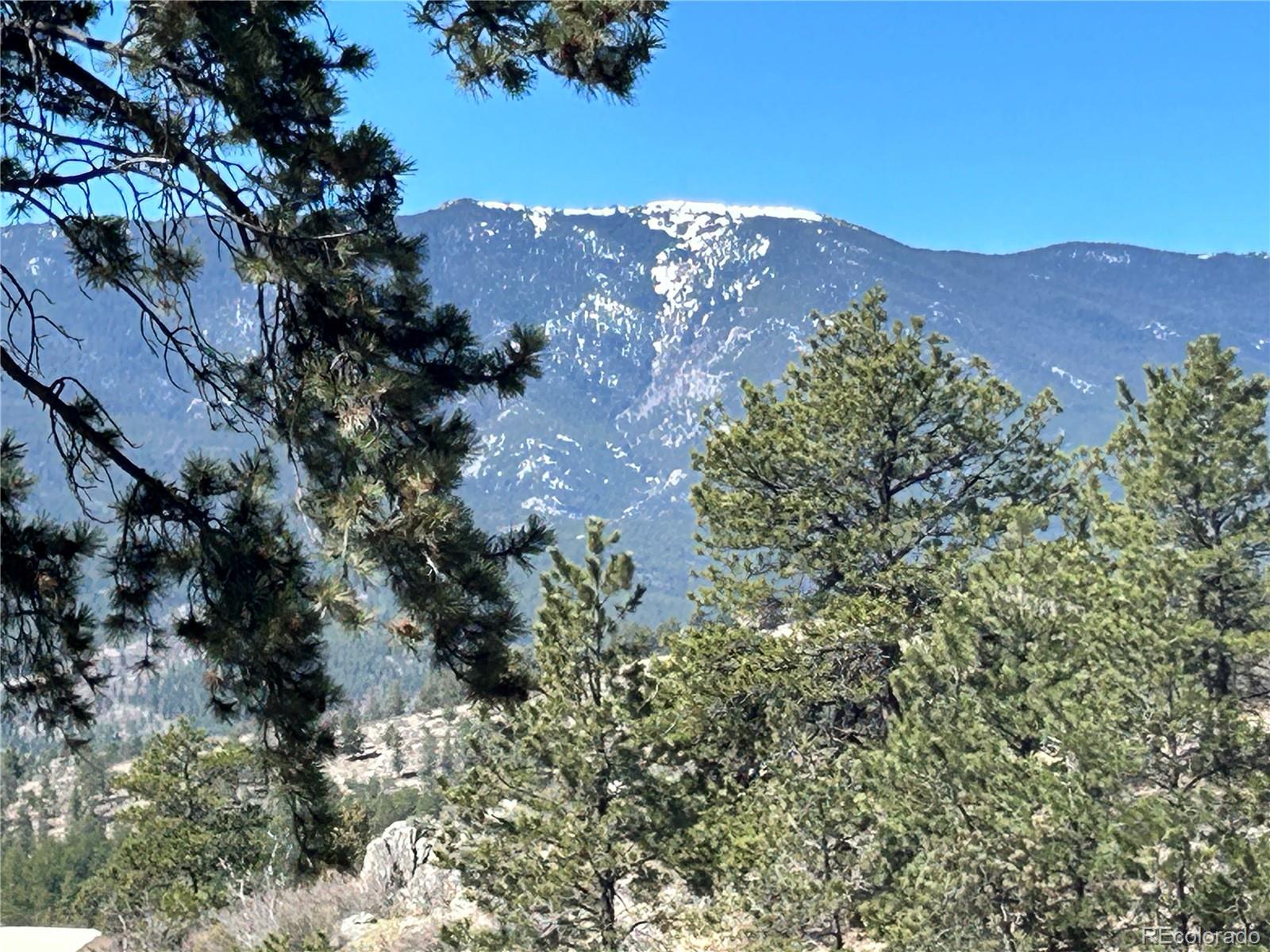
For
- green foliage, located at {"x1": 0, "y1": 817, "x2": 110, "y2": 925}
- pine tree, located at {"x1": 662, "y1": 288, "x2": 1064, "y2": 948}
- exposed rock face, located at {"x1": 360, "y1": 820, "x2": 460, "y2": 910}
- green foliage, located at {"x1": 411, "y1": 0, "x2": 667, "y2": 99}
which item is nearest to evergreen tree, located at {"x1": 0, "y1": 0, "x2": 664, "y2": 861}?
green foliage, located at {"x1": 411, "y1": 0, "x2": 667, "y2": 99}

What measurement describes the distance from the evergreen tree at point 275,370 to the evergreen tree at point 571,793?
7207 millimetres

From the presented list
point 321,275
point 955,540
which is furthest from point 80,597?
point 955,540

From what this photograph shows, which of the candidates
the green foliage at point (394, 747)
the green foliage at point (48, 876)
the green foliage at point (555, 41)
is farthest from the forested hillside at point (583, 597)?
the green foliage at point (394, 747)

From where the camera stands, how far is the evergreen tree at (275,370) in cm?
473

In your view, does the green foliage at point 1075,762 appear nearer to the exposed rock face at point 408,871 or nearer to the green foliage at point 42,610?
the exposed rock face at point 408,871

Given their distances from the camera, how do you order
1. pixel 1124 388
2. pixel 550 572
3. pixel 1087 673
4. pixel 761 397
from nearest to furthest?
pixel 1087 673 < pixel 550 572 < pixel 761 397 < pixel 1124 388

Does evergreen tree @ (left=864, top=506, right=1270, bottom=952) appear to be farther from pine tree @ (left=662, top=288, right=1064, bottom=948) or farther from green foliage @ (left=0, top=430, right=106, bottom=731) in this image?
green foliage @ (left=0, top=430, right=106, bottom=731)

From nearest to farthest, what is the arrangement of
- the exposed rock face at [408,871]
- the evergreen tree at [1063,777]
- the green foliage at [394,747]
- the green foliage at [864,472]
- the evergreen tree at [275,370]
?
the evergreen tree at [275,370] → the evergreen tree at [1063,777] → the green foliage at [864,472] → the exposed rock face at [408,871] → the green foliage at [394,747]

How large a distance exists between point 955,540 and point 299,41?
13.1 meters

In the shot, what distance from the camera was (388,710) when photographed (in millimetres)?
154750

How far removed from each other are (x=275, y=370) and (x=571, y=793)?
9.04 metres

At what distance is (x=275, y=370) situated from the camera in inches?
215

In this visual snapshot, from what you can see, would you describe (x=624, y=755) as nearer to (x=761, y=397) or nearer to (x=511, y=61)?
(x=761, y=397)

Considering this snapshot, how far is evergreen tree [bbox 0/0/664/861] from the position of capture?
4734 millimetres
